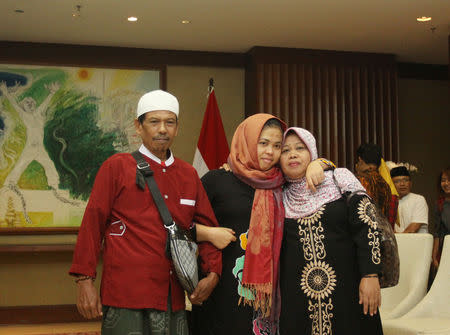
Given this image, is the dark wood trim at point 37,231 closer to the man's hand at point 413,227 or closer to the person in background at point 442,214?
the man's hand at point 413,227

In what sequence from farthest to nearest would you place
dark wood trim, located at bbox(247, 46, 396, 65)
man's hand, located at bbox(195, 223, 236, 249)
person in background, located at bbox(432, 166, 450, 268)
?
dark wood trim, located at bbox(247, 46, 396, 65), person in background, located at bbox(432, 166, 450, 268), man's hand, located at bbox(195, 223, 236, 249)

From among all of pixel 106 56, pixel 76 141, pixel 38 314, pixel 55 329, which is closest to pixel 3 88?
pixel 76 141

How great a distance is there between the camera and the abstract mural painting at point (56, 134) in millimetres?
6152

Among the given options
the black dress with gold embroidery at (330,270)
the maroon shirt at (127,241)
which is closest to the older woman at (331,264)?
→ the black dress with gold embroidery at (330,270)

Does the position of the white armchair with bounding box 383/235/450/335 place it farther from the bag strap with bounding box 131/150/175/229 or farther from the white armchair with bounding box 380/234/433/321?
the bag strap with bounding box 131/150/175/229

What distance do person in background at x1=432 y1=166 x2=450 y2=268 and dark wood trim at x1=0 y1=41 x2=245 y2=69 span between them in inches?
102

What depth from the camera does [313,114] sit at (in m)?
6.53

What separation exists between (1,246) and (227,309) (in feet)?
13.2

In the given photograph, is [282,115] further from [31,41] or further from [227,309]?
[227,309]

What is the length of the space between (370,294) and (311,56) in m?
4.48

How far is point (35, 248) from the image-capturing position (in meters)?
6.02

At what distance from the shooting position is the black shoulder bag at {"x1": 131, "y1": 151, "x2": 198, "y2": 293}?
229cm

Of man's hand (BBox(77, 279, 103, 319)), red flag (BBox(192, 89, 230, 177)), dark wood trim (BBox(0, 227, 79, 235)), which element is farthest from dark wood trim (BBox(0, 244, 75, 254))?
man's hand (BBox(77, 279, 103, 319))

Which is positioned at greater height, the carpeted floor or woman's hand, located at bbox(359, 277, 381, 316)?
woman's hand, located at bbox(359, 277, 381, 316)
